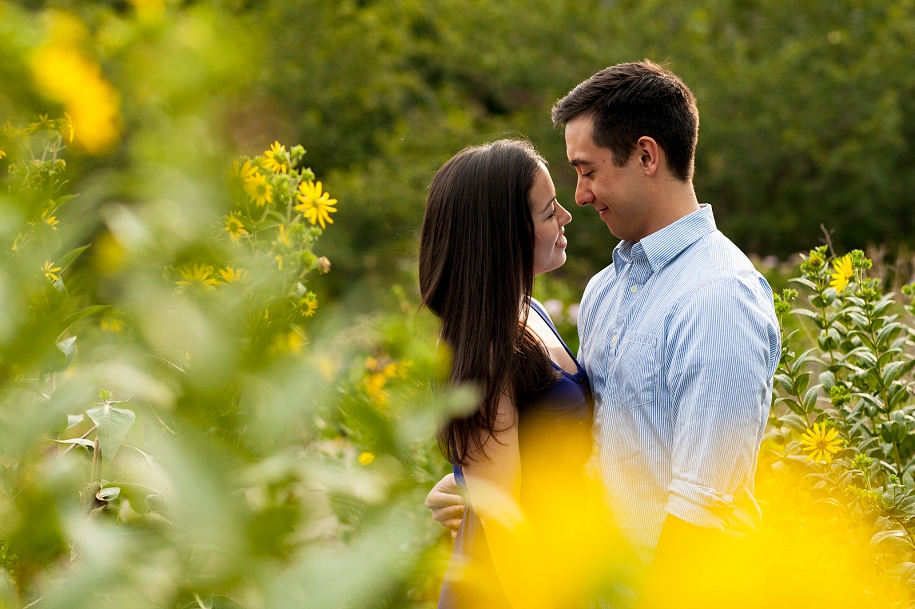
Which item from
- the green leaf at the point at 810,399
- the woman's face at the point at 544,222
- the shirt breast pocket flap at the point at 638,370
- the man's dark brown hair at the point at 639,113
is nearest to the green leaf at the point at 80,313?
the shirt breast pocket flap at the point at 638,370

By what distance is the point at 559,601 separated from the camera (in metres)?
0.40

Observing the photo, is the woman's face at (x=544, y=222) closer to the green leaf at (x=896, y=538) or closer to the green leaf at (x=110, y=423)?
the green leaf at (x=896, y=538)

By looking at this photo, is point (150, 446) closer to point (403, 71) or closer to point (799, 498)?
point (799, 498)

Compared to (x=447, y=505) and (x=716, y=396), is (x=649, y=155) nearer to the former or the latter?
(x=716, y=396)

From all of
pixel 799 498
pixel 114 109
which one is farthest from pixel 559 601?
pixel 799 498

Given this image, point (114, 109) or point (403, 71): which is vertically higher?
point (114, 109)

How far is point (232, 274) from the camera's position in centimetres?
39

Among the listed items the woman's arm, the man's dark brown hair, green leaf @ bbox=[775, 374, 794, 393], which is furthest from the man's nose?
the woman's arm

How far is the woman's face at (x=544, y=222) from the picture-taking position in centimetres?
193

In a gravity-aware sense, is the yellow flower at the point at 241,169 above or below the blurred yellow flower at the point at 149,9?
below

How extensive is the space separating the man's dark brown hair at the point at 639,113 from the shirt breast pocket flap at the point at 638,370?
45 cm

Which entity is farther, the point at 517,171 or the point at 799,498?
the point at 799,498

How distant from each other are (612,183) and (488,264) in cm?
38

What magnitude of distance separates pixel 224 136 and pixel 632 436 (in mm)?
1511
